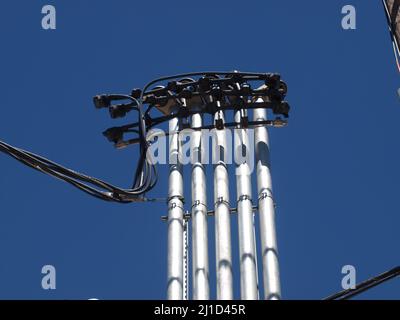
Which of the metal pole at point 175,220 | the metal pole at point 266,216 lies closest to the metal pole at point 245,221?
the metal pole at point 266,216

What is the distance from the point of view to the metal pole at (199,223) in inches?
687

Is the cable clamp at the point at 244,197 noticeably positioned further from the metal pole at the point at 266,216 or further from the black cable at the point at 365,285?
the black cable at the point at 365,285

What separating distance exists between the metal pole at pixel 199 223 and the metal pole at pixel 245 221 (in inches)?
20.9

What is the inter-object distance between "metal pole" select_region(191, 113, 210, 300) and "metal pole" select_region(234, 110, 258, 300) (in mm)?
532

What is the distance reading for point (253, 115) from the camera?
2044 centimetres

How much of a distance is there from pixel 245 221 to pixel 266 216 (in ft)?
1.08

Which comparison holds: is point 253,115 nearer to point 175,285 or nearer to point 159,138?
point 159,138

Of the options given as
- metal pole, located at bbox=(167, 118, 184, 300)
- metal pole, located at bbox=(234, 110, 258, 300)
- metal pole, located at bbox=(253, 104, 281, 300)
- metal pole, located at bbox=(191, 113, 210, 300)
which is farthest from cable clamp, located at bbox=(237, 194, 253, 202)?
metal pole, located at bbox=(167, 118, 184, 300)

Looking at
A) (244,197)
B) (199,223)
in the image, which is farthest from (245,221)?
(199,223)

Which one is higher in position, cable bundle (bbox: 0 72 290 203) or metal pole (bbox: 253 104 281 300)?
cable bundle (bbox: 0 72 290 203)

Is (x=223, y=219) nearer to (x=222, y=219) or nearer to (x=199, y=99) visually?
(x=222, y=219)

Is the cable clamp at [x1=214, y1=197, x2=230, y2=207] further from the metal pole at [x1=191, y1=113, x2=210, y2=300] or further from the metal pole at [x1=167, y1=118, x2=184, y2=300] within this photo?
the metal pole at [x1=167, y1=118, x2=184, y2=300]

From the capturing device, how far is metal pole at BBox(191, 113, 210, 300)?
57.3 ft
